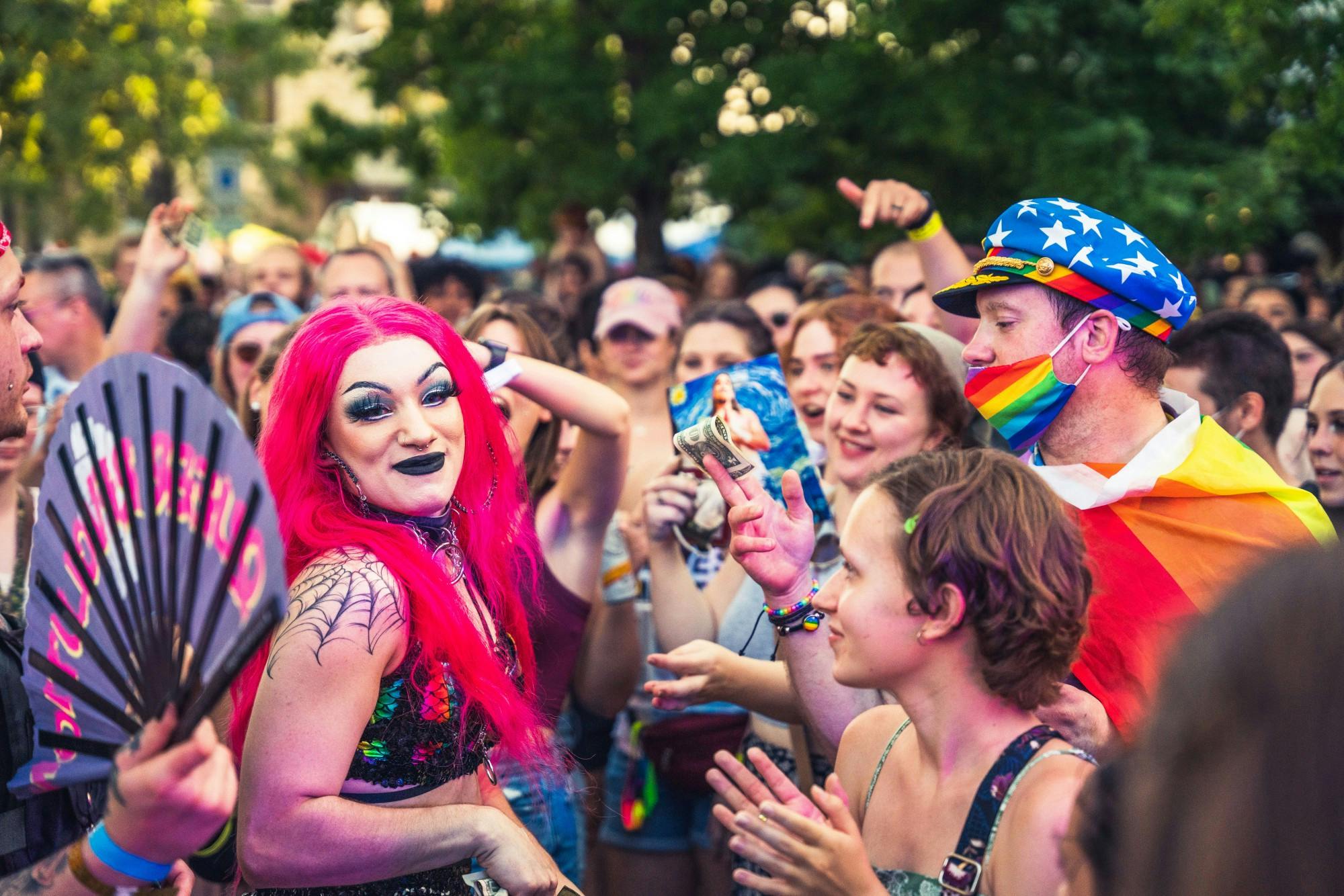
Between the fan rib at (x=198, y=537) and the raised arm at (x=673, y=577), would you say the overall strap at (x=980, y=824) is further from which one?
the raised arm at (x=673, y=577)

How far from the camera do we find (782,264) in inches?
452

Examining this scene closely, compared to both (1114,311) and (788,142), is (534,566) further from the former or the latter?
(788,142)

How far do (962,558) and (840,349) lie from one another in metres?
1.89

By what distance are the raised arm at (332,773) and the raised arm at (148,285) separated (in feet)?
10.3

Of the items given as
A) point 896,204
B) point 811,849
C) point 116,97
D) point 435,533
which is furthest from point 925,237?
point 116,97

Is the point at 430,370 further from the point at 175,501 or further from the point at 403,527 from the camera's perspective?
the point at 175,501

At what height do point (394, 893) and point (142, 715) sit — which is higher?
point (142, 715)

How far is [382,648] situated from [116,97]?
18672 millimetres

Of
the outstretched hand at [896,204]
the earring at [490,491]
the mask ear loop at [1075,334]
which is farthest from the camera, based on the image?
the outstretched hand at [896,204]

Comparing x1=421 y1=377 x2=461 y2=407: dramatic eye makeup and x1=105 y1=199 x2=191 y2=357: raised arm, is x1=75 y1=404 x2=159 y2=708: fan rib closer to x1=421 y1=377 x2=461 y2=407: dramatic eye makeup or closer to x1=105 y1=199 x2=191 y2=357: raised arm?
x1=421 y1=377 x2=461 y2=407: dramatic eye makeup

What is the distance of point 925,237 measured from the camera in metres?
4.81

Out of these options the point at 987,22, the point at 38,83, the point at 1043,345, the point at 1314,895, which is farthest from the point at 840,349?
the point at 38,83

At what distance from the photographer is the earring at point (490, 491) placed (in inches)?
117

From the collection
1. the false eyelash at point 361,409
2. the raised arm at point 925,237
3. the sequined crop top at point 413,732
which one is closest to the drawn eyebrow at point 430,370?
the false eyelash at point 361,409
